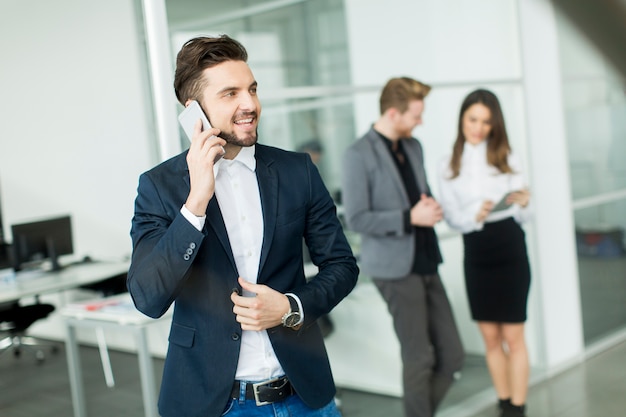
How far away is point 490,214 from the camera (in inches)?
151

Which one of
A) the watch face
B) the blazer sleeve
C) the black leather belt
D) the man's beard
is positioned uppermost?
the man's beard

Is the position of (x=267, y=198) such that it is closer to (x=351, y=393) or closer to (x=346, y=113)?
(x=346, y=113)

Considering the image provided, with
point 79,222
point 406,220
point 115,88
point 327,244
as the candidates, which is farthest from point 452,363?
point 79,222

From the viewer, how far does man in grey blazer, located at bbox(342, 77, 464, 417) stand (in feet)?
11.2

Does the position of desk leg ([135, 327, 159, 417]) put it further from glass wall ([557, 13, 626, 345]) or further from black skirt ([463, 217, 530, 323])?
glass wall ([557, 13, 626, 345])

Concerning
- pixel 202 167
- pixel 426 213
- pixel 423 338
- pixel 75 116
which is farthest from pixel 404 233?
pixel 75 116

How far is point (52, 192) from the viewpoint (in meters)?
5.00

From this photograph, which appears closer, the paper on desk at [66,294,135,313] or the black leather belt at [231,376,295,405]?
the black leather belt at [231,376,295,405]

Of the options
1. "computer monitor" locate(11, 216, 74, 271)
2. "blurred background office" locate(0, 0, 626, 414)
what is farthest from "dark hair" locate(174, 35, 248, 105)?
"computer monitor" locate(11, 216, 74, 271)

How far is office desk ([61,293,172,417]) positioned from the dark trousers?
3.59 feet

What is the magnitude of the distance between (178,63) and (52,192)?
3717mm

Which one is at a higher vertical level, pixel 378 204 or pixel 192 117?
pixel 192 117

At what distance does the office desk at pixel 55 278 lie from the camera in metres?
4.82

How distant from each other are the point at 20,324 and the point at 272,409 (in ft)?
10.8
